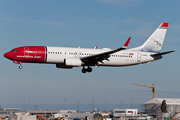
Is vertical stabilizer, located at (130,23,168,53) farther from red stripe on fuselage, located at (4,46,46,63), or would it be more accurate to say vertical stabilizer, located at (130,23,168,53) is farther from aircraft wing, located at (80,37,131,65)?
red stripe on fuselage, located at (4,46,46,63)

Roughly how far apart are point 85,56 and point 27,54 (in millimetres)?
10940

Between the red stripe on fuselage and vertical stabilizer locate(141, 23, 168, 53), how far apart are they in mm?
22156

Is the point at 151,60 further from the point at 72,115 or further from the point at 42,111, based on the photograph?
the point at 42,111

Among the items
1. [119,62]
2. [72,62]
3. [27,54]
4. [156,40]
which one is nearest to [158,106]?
[156,40]

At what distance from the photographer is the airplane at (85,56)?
56.1 m

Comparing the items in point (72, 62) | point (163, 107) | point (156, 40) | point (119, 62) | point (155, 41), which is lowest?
point (163, 107)

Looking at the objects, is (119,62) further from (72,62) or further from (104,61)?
(72,62)

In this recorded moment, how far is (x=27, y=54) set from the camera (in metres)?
55.8

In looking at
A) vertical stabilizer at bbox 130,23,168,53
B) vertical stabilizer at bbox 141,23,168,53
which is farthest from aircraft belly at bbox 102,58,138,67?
vertical stabilizer at bbox 141,23,168,53

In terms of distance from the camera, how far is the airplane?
184 feet

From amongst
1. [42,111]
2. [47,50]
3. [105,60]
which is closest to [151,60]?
[105,60]

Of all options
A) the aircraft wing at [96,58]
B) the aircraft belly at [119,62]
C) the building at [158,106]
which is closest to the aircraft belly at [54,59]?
the aircraft wing at [96,58]

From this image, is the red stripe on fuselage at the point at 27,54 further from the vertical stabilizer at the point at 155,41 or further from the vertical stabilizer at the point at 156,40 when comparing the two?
the vertical stabilizer at the point at 156,40

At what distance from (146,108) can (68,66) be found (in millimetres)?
74778
